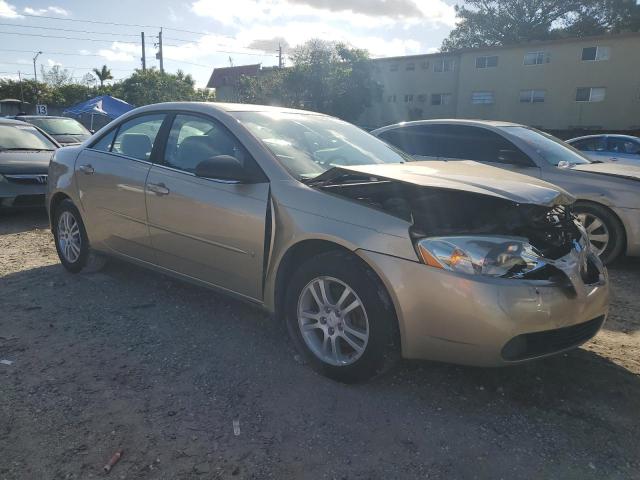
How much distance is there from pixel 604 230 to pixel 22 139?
8.80 m

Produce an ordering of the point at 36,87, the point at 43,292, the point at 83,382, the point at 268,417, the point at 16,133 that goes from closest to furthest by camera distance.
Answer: the point at 268,417, the point at 83,382, the point at 43,292, the point at 16,133, the point at 36,87

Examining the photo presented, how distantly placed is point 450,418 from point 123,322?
8.14ft

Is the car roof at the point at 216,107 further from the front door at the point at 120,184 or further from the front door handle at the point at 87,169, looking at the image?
the front door handle at the point at 87,169

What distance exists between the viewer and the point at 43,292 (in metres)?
4.51

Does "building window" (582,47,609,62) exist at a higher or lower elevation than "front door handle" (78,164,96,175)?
higher

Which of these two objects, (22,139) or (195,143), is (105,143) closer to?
(195,143)

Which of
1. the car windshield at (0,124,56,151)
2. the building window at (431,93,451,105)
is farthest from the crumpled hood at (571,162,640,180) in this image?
the building window at (431,93,451,105)

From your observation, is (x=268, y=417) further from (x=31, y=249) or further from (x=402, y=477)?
Result: (x=31, y=249)

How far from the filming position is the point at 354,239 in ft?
9.25

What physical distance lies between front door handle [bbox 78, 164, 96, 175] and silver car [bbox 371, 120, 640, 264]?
4198mm

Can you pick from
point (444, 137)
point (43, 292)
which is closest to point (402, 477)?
point (43, 292)

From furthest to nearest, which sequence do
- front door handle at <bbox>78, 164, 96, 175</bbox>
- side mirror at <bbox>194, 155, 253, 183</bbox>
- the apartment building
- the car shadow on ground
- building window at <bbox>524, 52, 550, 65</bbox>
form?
building window at <bbox>524, 52, 550, 65</bbox> < the apartment building < the car shadow on ground < front door handle at <bbox>78, 164, 96, 175</bbox> < side mirror at <bbox>194, 155, 253, 183</bbox>

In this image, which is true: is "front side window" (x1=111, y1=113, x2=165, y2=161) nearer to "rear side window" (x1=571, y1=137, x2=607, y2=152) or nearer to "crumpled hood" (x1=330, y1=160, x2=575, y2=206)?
"crumpled hood" (x1=330, y1=160, x2=575, y2=206)

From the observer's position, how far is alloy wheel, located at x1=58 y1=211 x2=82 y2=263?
16.1ft
